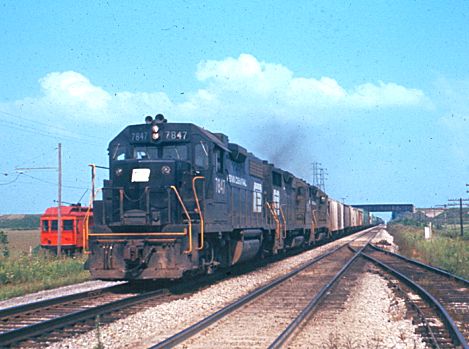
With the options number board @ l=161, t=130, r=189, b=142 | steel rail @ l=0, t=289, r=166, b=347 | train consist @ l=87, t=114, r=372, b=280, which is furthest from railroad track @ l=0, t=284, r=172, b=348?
number board @ l=161, t=130, r=189, b=142

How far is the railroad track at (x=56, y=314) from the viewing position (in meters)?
8.16

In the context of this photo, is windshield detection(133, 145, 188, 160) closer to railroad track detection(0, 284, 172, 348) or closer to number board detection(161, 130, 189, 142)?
number board detection(161, 130, 189, 142)

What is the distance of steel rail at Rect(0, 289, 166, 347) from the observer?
790 centimetres

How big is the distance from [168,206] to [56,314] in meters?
3.40

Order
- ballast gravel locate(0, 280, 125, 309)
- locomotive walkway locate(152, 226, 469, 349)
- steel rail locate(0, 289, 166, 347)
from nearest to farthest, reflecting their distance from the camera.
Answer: locomotive walkway locate(152, 226, 469, 349) → steel rail locate(0, 289, 166, 347) → ballast gravel locate(0, 280, 125, 309)

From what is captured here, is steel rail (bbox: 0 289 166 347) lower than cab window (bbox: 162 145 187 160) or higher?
lower

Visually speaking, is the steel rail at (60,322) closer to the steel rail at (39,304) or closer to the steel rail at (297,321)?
the steel rail at (39,304)

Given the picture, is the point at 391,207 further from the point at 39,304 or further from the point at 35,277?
the point at 39,304

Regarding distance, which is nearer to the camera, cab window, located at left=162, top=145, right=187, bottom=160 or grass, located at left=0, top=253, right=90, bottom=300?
cab window, located at left=162, top=145, right=187, bottom=160

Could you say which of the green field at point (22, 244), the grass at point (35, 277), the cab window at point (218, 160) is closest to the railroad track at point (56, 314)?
the grass at point (35, 277)

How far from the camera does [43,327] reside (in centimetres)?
866

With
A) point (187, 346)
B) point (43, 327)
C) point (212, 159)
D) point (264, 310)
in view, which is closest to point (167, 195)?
point (212, 159)

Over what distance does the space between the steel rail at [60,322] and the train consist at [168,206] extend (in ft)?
3.35

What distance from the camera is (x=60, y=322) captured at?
29.7 ft
